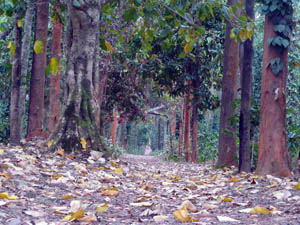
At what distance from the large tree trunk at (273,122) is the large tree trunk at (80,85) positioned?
8.25 feet

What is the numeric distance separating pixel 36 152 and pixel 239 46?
5.15 m

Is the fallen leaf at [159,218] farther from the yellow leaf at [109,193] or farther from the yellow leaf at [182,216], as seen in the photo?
the yellow leaf at [109,193]

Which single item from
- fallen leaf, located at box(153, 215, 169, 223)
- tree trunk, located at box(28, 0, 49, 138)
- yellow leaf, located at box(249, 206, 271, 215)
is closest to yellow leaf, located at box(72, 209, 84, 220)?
fallen leaf, located at box(153, 215, 169, 223)

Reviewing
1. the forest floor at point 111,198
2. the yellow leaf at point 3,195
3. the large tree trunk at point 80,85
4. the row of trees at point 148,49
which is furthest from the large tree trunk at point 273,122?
the yellow leaf at point 3,195

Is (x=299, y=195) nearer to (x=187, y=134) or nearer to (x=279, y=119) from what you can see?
(x=279, y=119)

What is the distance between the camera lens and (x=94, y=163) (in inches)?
227

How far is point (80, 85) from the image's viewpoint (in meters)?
6.55

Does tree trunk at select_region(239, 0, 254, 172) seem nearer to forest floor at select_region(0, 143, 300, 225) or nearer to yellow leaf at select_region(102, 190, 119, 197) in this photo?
forest floor at select_region(0, 143, 300, 225)

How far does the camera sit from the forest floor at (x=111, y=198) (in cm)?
279

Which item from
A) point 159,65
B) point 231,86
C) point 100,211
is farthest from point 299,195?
point 159,65

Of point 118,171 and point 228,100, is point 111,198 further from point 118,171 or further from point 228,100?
point 228,100

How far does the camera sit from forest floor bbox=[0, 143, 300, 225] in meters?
2.79

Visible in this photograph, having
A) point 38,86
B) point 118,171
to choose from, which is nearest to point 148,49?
point 118,171

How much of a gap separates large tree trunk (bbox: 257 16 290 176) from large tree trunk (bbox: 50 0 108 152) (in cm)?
251
